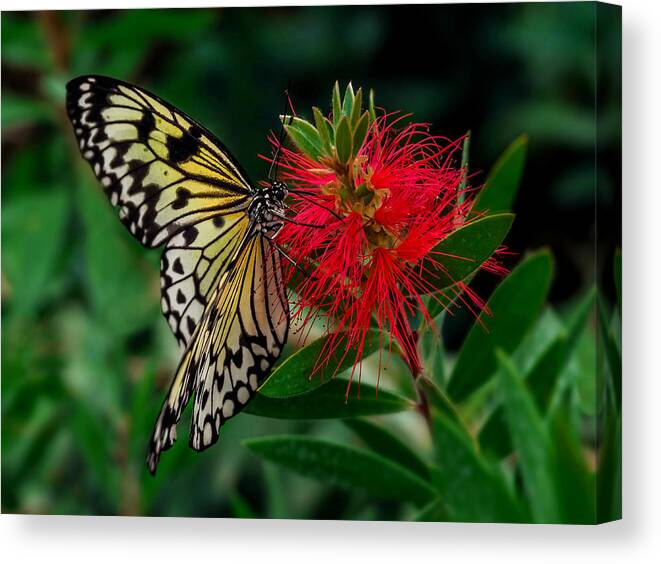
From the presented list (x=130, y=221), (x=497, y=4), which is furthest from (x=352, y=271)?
(x=497, y=4)

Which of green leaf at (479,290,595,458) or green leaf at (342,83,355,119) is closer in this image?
green leaf at (342,83,355,119)

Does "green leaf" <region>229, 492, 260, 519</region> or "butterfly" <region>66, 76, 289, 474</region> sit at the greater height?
"butterfly" <region>66, 76, 289, 474</region>

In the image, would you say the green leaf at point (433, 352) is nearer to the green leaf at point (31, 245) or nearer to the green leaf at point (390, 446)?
the green leaf at point (390, 446)

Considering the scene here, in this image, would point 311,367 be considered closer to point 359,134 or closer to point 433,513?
point 359,134

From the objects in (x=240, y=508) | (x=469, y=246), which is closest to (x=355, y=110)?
(x=469, y=246)

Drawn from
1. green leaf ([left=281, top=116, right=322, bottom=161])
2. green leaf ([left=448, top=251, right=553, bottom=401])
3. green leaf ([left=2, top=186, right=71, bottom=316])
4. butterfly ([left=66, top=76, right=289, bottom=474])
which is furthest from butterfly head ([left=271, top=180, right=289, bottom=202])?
green leaf ([left=2, top=186, right=71, bottom=316])

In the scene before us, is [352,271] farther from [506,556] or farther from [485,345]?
[506,556]

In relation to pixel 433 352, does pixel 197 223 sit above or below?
above

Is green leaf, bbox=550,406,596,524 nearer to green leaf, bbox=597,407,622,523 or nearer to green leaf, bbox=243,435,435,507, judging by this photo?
green leaf, bbox=597,407,622,523
